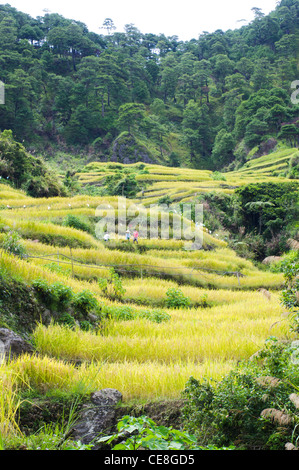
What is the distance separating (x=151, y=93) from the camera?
91.9 meters

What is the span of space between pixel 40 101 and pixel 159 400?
76778mm

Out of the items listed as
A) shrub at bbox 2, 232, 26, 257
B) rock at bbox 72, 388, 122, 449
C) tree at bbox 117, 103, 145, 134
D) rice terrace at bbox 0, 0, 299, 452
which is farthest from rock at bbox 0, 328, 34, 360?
tree at bbox 117, 103, 145, 134

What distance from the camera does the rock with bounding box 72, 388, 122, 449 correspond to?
128 inches

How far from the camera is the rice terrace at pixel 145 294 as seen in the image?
3.19 m

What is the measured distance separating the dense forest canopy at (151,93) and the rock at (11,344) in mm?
62118

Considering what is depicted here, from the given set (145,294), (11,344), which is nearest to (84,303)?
(11,344)

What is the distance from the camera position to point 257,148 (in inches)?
2493

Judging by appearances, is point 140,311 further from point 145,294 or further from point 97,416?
point 97,416

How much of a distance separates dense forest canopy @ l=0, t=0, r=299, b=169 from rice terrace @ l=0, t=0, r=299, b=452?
0.69 metres

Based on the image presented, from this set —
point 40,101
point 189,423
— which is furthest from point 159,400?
point 40,101

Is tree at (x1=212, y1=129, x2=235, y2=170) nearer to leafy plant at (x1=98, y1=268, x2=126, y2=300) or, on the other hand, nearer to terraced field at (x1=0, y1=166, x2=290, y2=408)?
terraced field at (x1=0, y1=166, x2=290, y2=408)

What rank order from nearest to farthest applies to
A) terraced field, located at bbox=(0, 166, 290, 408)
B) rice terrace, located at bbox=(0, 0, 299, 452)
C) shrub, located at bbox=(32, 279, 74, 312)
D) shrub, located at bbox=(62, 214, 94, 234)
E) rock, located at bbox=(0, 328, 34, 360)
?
rice terrace, located at bbox=(0, 0, 299, 452), terraced field, located at bbox=(0, 166, 290, 408), rock, located at bbox=(0, 328, 34, 360), shrub, located at bbox=(32, 279, 74, 312), shrub, located at bbox=(62, 214, 94, 234)

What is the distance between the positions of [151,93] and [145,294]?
8880 centimetres
